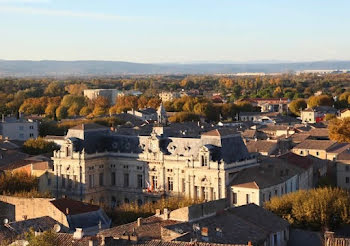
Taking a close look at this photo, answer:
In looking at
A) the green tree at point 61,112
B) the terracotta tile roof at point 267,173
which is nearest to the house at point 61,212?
the terracotta tile roof at point 267,173

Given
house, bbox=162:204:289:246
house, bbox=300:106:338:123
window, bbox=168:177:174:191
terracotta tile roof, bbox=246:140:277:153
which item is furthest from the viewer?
house, bbox=300:106:338:123

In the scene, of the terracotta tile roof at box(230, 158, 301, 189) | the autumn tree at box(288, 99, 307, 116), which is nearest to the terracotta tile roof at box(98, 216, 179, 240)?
the terracotta tile roof at box(230, 158, 301, 189)

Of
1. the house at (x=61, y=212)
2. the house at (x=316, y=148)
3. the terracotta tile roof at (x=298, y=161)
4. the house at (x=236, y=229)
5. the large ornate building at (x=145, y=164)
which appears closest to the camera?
the house at (x=236, y=229)

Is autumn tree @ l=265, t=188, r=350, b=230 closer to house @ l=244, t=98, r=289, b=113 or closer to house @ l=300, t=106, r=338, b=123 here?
house @ l=300, t=106, r=338, b=123

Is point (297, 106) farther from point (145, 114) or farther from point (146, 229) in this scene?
point (146, 229)

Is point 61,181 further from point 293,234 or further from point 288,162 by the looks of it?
point 293,234

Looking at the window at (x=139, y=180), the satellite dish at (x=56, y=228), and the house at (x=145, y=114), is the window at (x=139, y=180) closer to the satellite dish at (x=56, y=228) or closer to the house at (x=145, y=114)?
the satellite dish at (x=56, y=228)

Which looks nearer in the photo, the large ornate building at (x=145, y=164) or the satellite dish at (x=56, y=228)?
the satellite dish at (x=56, y=228)

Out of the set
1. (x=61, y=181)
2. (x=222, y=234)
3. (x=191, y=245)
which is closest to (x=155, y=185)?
(x=61, y=181)
